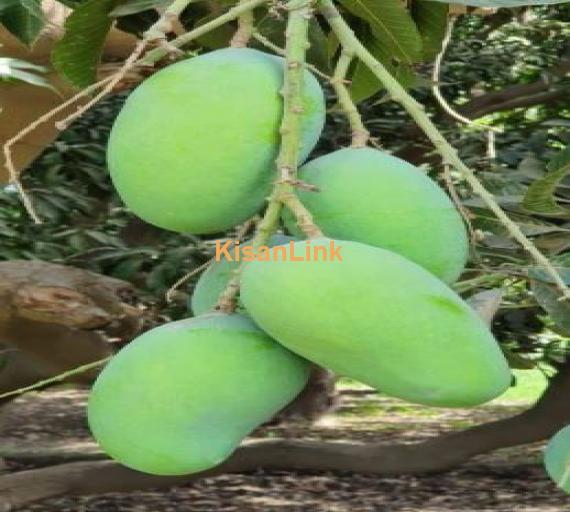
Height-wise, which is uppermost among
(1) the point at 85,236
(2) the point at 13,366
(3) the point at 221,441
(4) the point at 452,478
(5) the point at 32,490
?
(3) the point at 221,441

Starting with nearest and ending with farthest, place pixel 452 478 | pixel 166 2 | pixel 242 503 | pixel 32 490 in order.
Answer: pixel 166 2
pixel 32 490
pixel 242 503
pixel 452 478

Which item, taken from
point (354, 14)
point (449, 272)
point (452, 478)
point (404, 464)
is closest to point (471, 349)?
point (449, 272)

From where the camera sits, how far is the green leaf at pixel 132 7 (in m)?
1.03

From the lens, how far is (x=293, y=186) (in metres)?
0.69

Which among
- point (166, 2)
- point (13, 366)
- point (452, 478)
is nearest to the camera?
point (166, 2)

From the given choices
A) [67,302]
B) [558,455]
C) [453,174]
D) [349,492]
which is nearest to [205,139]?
[558,455]

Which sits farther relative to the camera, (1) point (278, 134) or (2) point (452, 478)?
(2) point (452, 478)

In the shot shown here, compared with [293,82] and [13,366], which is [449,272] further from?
[13,366]

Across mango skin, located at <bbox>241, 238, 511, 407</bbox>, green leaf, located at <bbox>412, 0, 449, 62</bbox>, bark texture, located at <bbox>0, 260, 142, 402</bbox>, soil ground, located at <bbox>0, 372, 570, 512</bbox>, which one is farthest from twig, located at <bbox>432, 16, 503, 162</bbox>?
soil ground, located at <bbox>0, 372, 570, 512</bbox>

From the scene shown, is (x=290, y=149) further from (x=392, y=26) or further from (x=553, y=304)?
(x=553, y=304)

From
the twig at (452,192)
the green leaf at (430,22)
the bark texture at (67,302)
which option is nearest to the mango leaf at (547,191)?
→ the green leaf at (430,22)

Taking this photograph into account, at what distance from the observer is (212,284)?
0.81 m

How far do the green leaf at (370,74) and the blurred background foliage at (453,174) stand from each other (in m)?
0.22

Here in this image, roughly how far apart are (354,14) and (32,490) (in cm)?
307
